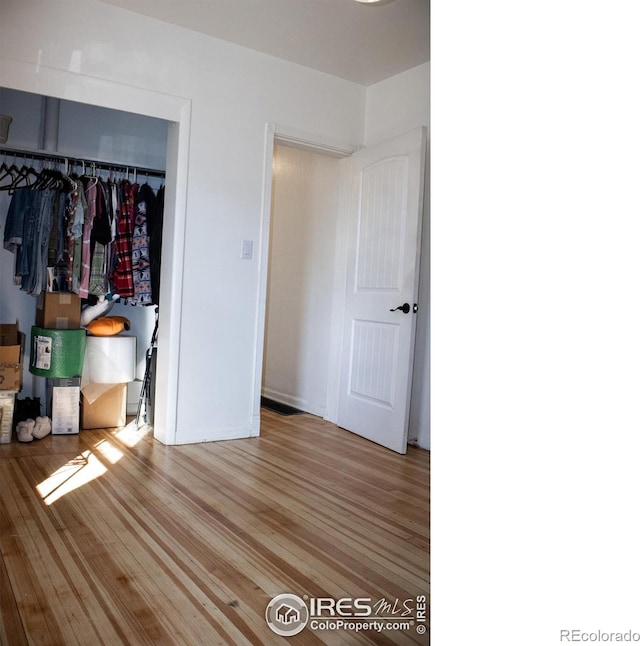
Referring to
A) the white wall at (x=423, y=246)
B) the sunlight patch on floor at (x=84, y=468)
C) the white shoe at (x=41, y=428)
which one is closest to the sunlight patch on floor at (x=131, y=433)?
the sunlight patch on floor at (x=84, y=468)

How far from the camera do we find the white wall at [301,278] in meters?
4.65

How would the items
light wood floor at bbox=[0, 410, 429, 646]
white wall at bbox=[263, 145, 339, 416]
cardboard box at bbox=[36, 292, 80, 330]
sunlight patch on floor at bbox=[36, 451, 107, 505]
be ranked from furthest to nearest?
white wall at bbox=[263, 145, 339, 416] → cardboard box at bbox=[36, 292, 80, 330] → sunlight patch on floor at bbox=[36, 451, 107, 505] → light wood floor at bbox=[0, 410, 429, 646]

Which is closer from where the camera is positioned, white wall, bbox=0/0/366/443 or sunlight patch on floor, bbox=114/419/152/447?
white wall, bbox=0/0/366/443

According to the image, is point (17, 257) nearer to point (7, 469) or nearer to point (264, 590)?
point (7, 469)

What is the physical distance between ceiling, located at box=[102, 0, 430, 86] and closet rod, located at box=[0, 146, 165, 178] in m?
1.11

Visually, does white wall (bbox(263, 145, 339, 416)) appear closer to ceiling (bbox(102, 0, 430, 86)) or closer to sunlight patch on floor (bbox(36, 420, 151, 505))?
ceiling (bbox(102, 0, 430, 86))

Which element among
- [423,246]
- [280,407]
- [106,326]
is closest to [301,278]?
[280,407]

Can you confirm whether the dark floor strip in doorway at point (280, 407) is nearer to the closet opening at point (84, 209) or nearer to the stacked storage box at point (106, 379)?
the closet opening at point (84, 209)

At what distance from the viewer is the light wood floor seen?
1.69 meters

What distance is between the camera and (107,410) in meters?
3.94

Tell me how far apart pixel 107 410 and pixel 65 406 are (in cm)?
28

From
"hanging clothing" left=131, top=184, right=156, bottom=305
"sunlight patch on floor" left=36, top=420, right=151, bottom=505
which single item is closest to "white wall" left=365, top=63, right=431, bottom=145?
"hanging clothing" left=131, top=184, right=156, bottom=305

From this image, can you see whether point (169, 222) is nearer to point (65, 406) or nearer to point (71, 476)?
point (65, 406)
